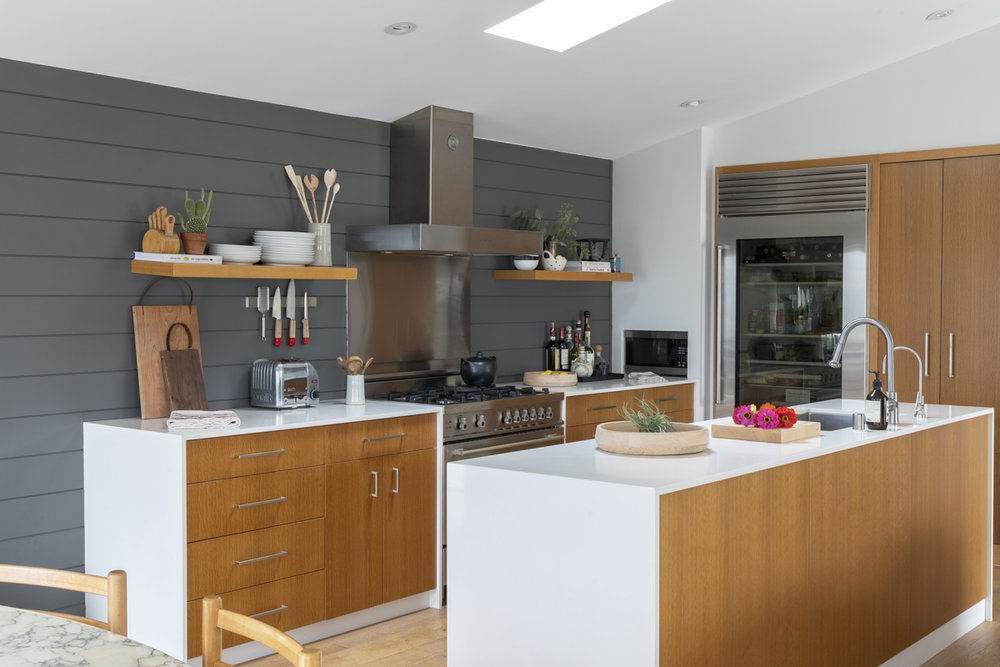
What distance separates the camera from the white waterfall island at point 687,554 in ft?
7.54

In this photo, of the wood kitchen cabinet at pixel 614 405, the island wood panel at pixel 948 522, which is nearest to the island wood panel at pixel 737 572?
the island wood panel at pixel 948 522

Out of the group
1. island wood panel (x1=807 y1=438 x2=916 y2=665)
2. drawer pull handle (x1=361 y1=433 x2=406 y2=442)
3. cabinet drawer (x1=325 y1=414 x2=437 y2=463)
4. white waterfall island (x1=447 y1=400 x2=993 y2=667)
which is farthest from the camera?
drawer pull handle (x1=361 y1=433 x2=406 y2=442)

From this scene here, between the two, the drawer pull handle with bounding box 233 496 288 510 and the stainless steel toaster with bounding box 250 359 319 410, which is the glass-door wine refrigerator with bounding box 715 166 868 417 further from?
the drawer pull handle with bounding box 233 496 288 510

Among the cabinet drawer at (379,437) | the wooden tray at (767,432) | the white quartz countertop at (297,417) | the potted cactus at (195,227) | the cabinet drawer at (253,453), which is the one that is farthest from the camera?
the cabinet drawer at (379,437)

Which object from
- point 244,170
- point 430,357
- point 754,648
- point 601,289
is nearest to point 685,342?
point 601,289

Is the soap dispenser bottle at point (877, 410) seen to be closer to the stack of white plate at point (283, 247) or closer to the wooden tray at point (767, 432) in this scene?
the wooden tray at point (767, 432)

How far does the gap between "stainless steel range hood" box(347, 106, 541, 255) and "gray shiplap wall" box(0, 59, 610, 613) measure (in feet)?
0.86

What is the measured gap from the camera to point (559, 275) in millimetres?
5391

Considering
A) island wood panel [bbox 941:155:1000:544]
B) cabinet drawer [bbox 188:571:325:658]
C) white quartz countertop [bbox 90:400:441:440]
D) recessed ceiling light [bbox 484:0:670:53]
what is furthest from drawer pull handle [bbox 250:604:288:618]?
island wood panel [bbox 941:155:1000:544]

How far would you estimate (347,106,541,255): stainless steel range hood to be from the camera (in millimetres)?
4465

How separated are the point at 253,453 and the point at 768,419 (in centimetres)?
185

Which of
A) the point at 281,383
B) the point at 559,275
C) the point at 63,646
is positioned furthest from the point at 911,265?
the point at 63,646

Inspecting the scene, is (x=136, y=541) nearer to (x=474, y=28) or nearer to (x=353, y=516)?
(x=353, y=516)

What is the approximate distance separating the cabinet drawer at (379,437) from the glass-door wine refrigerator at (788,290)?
234 cm
